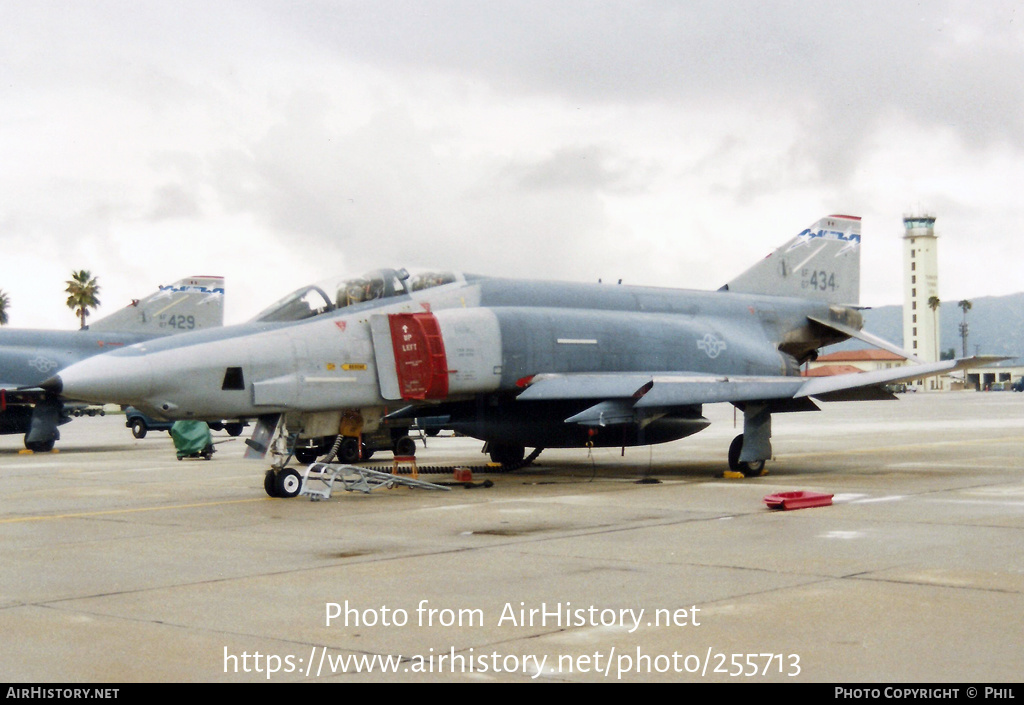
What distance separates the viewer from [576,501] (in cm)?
1255

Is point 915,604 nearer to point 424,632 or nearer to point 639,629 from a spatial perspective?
point 639,629

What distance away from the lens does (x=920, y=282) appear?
15962 cm

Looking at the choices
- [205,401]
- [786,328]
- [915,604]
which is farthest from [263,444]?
[786,328]

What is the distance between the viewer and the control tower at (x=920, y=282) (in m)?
158

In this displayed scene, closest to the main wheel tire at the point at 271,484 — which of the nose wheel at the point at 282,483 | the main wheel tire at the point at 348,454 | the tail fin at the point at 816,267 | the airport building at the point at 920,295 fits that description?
the nose wheel at the point at 282,483

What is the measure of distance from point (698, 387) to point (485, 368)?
2.92 metres

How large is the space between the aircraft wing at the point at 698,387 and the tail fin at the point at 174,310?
702 inches

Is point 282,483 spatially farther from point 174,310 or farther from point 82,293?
point 82,293

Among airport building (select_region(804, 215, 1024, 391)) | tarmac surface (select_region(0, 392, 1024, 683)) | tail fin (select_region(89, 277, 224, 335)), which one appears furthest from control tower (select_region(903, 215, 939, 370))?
tarmac surface (select_region(0, 392, 1024, 683))

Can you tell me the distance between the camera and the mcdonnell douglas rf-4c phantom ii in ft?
41.0

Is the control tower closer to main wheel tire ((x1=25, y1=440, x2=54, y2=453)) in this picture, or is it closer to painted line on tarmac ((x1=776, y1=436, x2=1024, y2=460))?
painted line on tarmac ((x1=776, y1=436, x2=1024, y2=460))

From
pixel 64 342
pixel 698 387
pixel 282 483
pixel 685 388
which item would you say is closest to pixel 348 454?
pixel 282 483

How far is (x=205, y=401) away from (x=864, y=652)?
8968mm

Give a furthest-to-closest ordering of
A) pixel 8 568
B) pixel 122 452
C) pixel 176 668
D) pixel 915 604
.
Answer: pixel 122 452 → pixel 8 568 → pixel 915 604 → pixel 176 668
